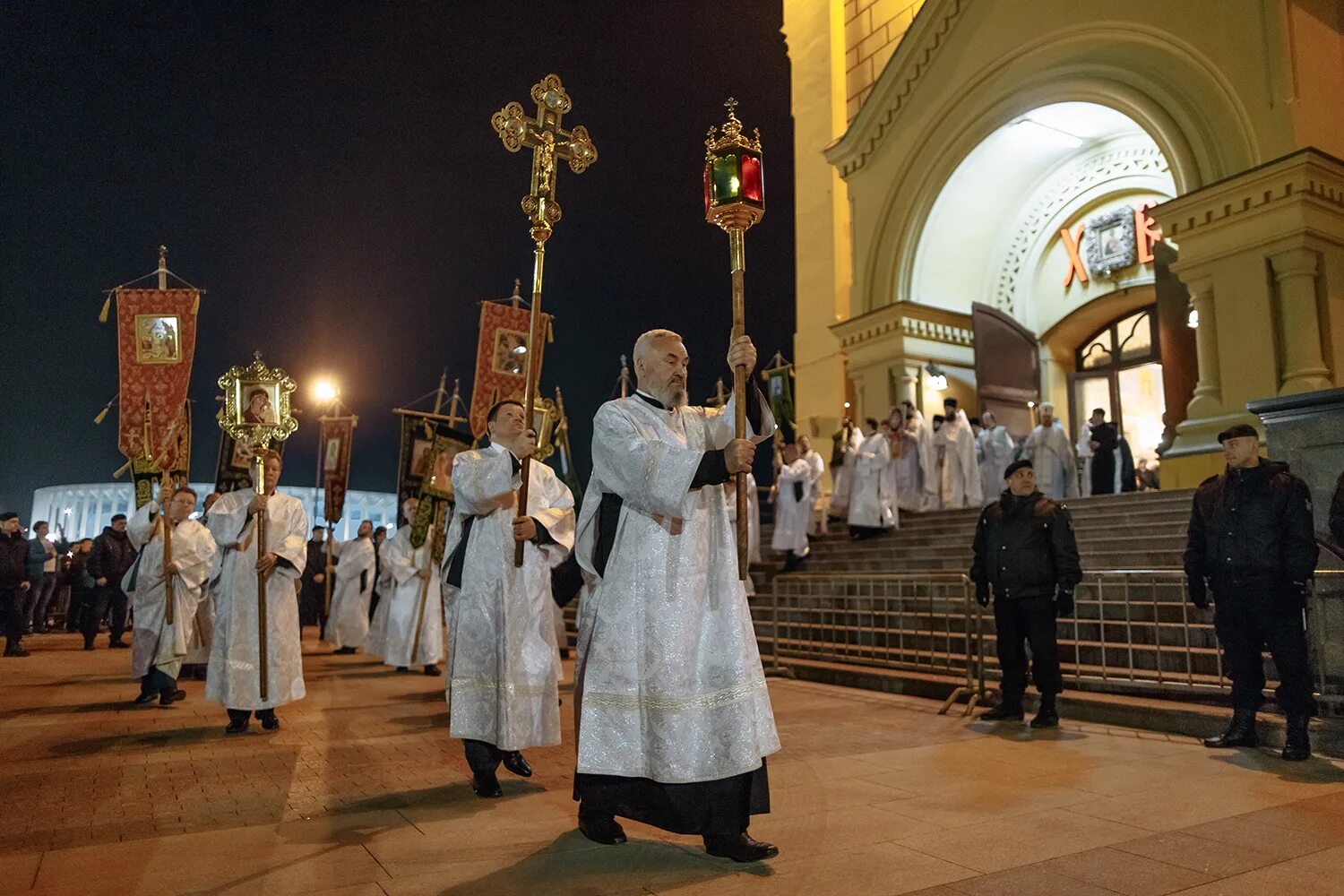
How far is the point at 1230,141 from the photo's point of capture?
13.0 m

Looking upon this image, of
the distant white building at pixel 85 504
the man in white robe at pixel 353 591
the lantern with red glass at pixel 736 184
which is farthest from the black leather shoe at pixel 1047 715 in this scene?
the distant white building at pixel 85 504

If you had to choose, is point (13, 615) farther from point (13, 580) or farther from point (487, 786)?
point (487, 786)

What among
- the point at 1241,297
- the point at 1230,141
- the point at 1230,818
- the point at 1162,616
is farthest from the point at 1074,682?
the point at 1230,141

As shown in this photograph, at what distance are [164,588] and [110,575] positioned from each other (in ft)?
21.0

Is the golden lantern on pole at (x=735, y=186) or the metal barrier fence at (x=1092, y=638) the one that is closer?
the golden lantern on pole at (x=735, y=186)

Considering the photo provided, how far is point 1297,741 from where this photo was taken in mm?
5391

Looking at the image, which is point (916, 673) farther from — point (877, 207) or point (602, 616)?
point (877, 207)

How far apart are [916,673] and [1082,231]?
12.7m

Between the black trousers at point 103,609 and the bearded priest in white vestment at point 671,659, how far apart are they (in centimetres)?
1382

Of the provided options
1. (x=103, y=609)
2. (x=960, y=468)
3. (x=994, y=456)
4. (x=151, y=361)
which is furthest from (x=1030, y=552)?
(x=103, y=609)

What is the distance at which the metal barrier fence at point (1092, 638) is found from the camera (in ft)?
21.9

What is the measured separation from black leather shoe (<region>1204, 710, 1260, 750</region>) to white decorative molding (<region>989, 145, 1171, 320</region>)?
13131mm

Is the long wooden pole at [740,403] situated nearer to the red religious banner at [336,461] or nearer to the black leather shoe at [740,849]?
the black leather shoe at [740,849]

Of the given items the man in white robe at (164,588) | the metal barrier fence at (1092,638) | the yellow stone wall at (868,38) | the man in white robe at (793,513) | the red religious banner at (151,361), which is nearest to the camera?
the metal barrier fence at (1092,638)
